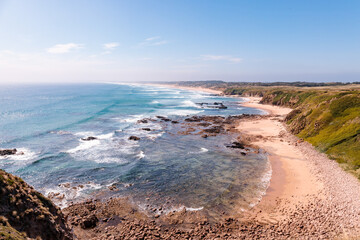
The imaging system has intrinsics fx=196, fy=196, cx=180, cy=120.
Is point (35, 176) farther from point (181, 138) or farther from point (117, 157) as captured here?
point (181, 138)

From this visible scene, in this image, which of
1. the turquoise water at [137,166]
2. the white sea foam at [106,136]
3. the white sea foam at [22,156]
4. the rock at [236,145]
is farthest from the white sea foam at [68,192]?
the rock at [236,145]

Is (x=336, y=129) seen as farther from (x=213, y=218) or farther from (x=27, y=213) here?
(x=27, y=213)

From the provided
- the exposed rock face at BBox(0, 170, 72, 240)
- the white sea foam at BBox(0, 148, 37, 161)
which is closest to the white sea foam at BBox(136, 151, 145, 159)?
the white sea foam at BBox(0, 148, 37, 161)

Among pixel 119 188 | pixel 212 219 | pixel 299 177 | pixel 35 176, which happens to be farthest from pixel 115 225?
pixel 299 177

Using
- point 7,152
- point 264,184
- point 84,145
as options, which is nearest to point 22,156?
point 7,152

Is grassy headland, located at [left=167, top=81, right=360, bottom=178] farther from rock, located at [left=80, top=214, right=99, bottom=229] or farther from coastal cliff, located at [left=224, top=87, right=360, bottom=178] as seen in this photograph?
rock, located at [left=80, top=214, right=99, bottom=229]
